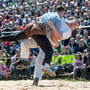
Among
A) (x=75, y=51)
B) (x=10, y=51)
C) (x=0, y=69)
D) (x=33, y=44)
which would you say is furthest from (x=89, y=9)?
(x=33, y=44)

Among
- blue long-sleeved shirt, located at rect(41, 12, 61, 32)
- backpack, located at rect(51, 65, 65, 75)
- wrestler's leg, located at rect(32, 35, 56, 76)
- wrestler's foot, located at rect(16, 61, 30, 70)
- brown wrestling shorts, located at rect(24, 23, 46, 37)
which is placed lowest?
backpack, located at rect(51, 65, 65, 75)

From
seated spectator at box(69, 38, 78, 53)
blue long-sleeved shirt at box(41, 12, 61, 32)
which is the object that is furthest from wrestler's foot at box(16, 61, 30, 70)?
blue long-sleeved shirt at box(41, 12, 61, 32)

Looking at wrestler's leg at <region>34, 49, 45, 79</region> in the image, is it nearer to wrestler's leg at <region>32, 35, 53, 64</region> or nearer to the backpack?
wrestler's leg at <region>32, 35, 53, 64</region>

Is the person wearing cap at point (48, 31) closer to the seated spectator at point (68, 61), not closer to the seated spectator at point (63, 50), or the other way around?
the seated spectator at point (68, 61)

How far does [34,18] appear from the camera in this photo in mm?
17172

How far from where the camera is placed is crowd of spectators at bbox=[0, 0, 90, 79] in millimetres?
12906

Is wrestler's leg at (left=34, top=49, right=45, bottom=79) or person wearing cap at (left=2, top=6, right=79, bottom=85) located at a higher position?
person wearing cap at (left=2, top=6, right=79, bottom=85)

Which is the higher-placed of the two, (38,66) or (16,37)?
(16,37)

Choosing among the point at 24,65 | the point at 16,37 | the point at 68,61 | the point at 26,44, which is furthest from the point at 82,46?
the point at 16,37

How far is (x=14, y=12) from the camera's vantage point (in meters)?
18.9

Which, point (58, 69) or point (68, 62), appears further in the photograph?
point (68, 62)

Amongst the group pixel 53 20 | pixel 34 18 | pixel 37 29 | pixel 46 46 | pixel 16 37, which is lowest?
pixel 46 46

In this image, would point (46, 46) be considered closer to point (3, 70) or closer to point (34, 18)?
point (3, 70)

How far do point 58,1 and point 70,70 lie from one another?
6492mm
